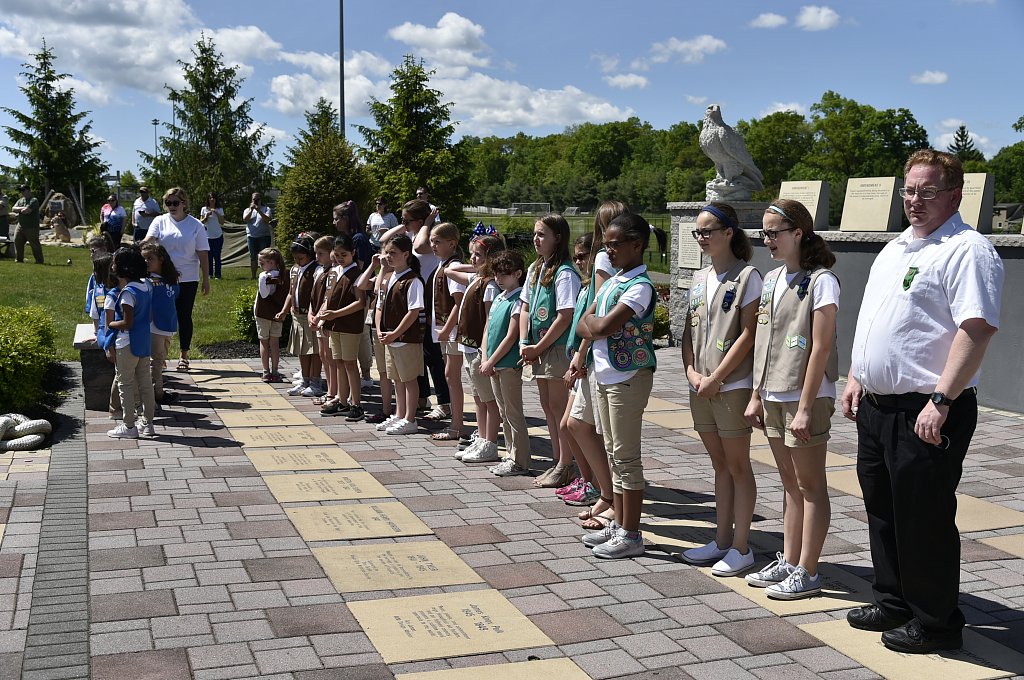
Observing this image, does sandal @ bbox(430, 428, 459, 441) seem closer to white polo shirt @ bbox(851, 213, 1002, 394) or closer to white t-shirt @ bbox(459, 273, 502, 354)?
white t-shirt @ bbox(459, 273, 502, 354)

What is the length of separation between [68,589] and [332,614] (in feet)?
4.32

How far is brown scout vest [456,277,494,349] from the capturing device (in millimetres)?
7734

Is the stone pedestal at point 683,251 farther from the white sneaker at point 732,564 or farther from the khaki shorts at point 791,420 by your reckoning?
the khaki shorts at point 791,420

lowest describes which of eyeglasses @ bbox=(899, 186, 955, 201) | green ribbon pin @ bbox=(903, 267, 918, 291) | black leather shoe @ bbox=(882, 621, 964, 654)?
black leather shoe @ bbox=(882, 621, 964, 654)

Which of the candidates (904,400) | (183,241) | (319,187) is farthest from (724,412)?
(319,187)

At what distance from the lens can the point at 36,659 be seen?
4055 mm

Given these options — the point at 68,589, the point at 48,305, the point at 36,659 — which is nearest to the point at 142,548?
the point at 68,589

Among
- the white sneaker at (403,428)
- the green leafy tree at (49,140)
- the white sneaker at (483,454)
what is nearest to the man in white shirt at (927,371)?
the white sneaker at (483,454)

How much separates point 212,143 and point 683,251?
115 ft

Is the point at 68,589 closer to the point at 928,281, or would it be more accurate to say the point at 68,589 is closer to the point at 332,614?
the point at 332,614

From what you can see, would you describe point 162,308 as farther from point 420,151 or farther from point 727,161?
point 420,151

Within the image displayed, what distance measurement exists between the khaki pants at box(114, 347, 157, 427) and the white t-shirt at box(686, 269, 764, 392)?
5115mm

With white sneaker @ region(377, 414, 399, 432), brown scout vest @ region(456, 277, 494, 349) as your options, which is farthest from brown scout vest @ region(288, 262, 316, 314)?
brown scout vest @ region(456, 277, 494, 349)

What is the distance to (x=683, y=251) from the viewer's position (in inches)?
600
